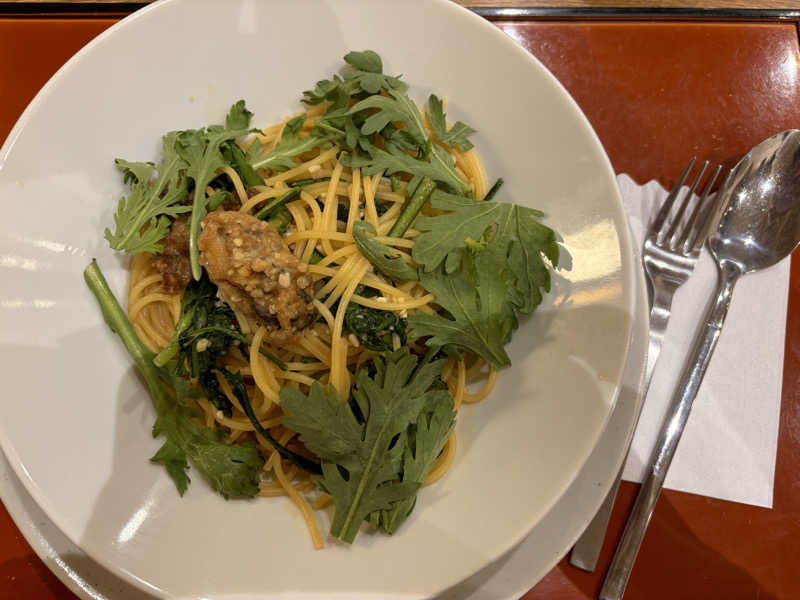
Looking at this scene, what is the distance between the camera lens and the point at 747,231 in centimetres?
256

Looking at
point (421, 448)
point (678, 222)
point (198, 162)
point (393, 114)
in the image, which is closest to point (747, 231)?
point (678, 222)

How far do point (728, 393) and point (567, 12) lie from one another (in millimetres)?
2334

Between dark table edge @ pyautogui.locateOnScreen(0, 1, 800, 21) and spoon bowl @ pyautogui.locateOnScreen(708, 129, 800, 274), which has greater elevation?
dark table edge @ pyautogui.locateOnScreen(0, 1, 800, 21)

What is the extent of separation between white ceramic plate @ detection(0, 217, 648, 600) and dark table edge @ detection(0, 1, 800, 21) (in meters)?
2.22

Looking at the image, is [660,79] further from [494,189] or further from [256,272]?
[256,272]

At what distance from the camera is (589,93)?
2992 millimetres

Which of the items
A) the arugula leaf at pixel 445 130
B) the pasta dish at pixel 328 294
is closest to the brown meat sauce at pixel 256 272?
the pasta dish at pixel 328 294

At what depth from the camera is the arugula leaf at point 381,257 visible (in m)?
2.08

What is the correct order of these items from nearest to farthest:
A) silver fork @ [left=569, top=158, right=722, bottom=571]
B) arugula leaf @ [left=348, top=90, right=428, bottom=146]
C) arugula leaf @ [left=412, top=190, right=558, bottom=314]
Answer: arugula leaf @ [left=412, top=190, right=558, bottom=314] < arugula leaf @ [left=348, top=90, right=428, bottom=146] < silver fork @ [left=569, top=158, right=722, bottom=571]

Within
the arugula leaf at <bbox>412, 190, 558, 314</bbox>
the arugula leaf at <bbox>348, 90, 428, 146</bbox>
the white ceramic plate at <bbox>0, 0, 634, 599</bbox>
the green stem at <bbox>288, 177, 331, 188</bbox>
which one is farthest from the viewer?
the green stem at <bbox>288, 177, 331, 188</bbox>

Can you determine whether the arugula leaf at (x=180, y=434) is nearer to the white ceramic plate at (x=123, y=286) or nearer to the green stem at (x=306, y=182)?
the white ceramic plate at (x=123, y=286)

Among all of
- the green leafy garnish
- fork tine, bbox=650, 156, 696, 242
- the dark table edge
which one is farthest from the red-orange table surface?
the green leafy garnish

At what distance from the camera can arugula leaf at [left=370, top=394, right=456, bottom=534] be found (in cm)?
184

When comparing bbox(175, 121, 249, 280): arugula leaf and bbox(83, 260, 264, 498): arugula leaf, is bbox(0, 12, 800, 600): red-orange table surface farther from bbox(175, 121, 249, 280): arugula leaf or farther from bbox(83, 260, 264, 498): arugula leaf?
bbox(83, 260, 264, 498): arugula leaf
